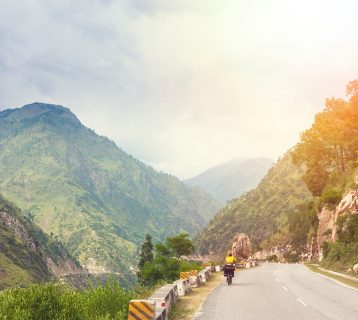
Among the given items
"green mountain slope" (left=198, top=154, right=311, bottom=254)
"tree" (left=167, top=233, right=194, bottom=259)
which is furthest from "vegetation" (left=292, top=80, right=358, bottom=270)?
"green mountain slope" (left=198, top=154, right=311, bottom=254)

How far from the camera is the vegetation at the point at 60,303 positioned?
29.8 feet

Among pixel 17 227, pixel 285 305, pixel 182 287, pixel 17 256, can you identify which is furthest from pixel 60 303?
pixel 17 227

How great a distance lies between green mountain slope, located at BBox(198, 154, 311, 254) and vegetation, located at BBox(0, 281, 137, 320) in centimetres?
13649

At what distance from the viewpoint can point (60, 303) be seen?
32.9ft

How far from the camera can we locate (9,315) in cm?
875

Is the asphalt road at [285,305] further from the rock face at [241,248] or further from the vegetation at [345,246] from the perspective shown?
the rock face at [241,248]

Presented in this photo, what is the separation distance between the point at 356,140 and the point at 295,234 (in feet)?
181

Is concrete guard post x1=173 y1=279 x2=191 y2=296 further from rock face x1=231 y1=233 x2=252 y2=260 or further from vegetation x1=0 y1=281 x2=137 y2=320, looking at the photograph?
rock face x1=231 y1=233 x2=252 y2=260

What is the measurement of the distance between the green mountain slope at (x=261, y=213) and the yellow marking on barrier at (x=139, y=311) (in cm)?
13705

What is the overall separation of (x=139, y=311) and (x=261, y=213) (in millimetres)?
166846

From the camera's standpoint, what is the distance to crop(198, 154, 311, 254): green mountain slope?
522 ft

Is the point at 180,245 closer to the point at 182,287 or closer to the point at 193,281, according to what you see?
the point at 193,281

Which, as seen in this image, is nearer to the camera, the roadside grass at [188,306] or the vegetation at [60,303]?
the vegetation at [60,303]

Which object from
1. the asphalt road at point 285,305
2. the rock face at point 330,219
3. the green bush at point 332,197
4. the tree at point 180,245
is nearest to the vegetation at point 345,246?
the rock face at point 330,219
